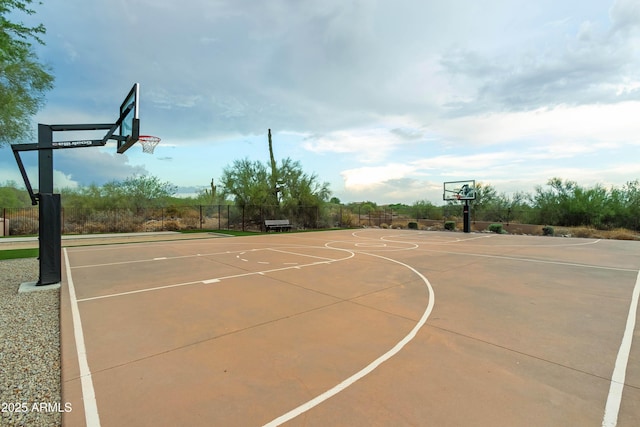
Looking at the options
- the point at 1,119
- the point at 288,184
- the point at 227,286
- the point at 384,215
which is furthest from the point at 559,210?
the point at 1,119

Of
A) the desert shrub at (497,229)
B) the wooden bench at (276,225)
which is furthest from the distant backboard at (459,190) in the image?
the wooden bench at (276,225)

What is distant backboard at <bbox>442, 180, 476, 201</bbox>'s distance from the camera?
21156mm

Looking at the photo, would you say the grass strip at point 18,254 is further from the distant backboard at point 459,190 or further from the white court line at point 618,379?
the distant backboard at point 459,190

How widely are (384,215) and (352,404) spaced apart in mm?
27830

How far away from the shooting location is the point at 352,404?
2283 mm

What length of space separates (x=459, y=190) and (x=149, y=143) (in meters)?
19.9

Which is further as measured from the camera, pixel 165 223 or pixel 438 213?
pixel 438 213

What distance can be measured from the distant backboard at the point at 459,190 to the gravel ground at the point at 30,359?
72.8 feet

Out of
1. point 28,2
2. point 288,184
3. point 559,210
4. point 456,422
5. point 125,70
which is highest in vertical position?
point 125,70

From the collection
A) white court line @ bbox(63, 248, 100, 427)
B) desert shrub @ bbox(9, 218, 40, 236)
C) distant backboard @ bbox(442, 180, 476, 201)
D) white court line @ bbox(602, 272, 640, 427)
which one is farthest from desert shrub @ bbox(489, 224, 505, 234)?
desert shrub @ bbox(9, 218, 40, 236)

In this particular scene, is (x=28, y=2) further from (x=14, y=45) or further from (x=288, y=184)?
(x=288, y=184)

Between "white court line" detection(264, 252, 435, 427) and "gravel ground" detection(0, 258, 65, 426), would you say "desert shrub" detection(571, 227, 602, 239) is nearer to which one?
"white court line" detection(264, 252, 435, 427)

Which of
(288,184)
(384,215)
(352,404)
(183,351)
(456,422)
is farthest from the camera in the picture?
(384,215)

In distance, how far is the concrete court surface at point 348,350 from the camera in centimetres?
223
